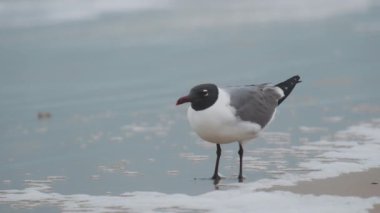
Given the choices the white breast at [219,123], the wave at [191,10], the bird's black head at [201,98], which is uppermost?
the wave at [191,10]

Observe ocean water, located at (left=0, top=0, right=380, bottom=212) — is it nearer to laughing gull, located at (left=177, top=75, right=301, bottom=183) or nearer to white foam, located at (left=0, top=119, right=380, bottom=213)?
white foam, located at (left=0, top=119, right=380, bottom=213)

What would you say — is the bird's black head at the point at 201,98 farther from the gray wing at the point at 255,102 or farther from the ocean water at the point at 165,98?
the ocean water at the point at 165,98

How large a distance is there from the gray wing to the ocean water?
1.31 feet

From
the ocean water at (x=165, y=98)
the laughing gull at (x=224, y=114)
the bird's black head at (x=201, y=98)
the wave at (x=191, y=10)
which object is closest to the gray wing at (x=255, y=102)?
the laughing gull at (x=224, y=114)

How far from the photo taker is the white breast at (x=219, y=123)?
21.2ft

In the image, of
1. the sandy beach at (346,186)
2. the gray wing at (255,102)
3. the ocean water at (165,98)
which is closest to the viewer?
the sandy beach at (346,186)

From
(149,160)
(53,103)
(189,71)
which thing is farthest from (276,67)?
(149,160)

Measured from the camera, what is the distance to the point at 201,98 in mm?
6512

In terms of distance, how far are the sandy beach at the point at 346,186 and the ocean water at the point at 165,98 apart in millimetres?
157

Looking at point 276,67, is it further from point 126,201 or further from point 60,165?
point 126,201

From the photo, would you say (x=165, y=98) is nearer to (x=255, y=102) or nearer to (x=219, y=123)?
(x=255, y=102)

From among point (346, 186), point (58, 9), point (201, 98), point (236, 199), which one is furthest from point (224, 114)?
point (58, 9)

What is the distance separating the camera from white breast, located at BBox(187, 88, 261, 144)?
6465 millimetres

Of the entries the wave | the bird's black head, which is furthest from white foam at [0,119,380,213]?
the wave
